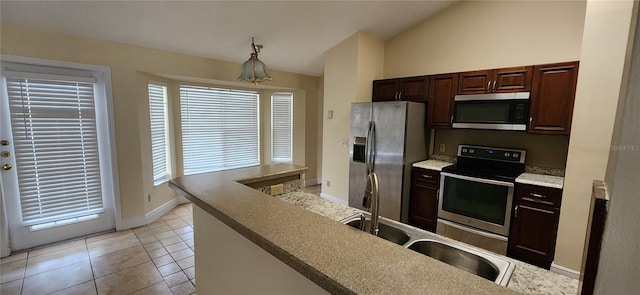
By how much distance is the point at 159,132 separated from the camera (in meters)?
3.76

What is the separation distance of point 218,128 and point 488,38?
412 centimetres

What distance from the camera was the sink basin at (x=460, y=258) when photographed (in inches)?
42.2

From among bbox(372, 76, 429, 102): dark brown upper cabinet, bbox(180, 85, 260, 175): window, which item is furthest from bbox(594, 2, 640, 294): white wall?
bbox(180, 85, 260, 175): window

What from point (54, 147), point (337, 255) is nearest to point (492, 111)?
point (337, 255)

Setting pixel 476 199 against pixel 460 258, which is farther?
pixel 476 199

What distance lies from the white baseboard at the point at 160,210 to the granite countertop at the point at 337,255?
292 cm

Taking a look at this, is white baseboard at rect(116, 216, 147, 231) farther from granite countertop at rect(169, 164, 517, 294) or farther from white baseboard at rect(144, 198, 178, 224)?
granite countertop at rect(169, 164, 517, 294)

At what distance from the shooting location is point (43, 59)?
2.58 metres

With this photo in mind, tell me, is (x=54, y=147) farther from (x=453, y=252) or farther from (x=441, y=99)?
(x=441, y=99)

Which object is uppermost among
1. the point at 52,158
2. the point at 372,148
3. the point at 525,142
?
the point at 525,142

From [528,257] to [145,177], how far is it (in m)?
4.42

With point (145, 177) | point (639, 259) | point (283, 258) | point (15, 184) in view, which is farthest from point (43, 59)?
point (639, 259)

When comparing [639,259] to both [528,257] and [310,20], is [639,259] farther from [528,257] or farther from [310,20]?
[310,20]

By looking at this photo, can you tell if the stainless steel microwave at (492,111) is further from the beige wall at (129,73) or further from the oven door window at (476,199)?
the beige wall at (129,73)
